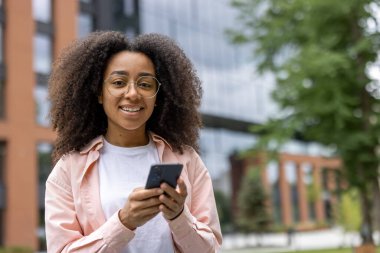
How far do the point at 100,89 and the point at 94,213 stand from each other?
558mm

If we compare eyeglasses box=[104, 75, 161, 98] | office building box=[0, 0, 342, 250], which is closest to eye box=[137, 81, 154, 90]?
eyeglasses box=[104, 75, 161, 98]

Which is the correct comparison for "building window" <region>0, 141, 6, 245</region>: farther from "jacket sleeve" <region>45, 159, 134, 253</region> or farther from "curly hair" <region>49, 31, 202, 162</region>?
"jacket sleeve" <region>45, 159, 134, 253</region>

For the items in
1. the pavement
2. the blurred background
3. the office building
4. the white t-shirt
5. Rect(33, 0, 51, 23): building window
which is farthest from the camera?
Rect(33, 0, 51, 23): building window

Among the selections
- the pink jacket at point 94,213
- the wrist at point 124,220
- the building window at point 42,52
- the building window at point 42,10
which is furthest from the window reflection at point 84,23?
the wrist at point 124,220

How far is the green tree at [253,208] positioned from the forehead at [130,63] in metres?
34.4

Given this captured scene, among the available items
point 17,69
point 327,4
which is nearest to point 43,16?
point 17,69

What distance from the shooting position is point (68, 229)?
6.53ft

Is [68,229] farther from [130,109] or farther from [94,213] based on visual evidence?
[130,109]

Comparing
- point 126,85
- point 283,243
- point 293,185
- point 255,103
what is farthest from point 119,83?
point 293,185

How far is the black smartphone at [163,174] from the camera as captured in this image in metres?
1.73

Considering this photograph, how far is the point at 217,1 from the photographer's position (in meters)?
40.8

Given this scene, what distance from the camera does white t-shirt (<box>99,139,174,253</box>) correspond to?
2074 mm

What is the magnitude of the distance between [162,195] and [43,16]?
29768 millimetres

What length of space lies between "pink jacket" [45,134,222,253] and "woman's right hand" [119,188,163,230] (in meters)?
0.05
